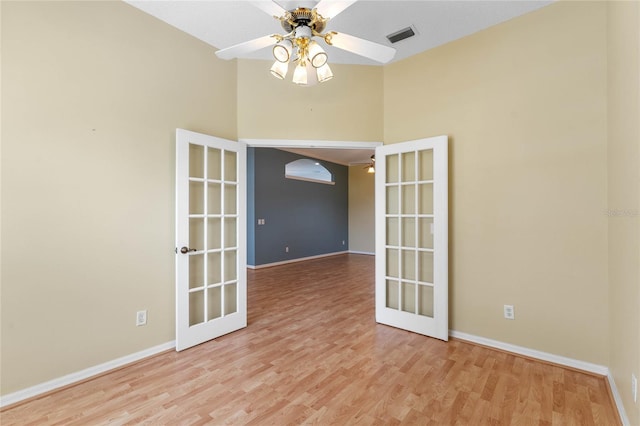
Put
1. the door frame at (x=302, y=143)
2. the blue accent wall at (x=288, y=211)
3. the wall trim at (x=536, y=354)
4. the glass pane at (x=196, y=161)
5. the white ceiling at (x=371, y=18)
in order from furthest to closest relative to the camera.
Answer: the blue accent wall at (x=288, y=211), the door frame at (x=302, y=143), the glass pane at (x=196, y=161), the white ceiling at (x=371, y=18), the wall trim at (x=536, y=354)

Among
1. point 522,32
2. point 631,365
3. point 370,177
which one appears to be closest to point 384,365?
point 631,365

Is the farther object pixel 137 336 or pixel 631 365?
pixel 137 336

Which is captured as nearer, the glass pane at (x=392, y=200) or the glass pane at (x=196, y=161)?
the glass pane at (x=196, y=161)

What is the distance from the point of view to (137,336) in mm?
2529

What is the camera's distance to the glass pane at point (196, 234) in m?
2.86

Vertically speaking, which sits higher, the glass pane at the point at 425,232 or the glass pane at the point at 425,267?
the glass pane at the point at 425,232

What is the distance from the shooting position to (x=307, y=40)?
1.83m

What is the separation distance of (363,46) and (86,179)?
2274 mm

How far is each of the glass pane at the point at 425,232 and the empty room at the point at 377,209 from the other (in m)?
0.02

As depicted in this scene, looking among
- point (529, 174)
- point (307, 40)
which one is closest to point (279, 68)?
point (307, 40)

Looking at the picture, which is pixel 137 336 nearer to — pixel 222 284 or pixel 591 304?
pixel 222 284

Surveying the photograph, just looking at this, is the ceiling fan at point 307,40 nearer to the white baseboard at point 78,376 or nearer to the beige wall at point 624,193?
the beige wall at point 624,193

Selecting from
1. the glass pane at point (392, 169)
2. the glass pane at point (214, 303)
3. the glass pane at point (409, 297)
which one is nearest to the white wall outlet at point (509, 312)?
the glass pane at point (409, 297)

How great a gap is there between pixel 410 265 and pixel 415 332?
699 mm
